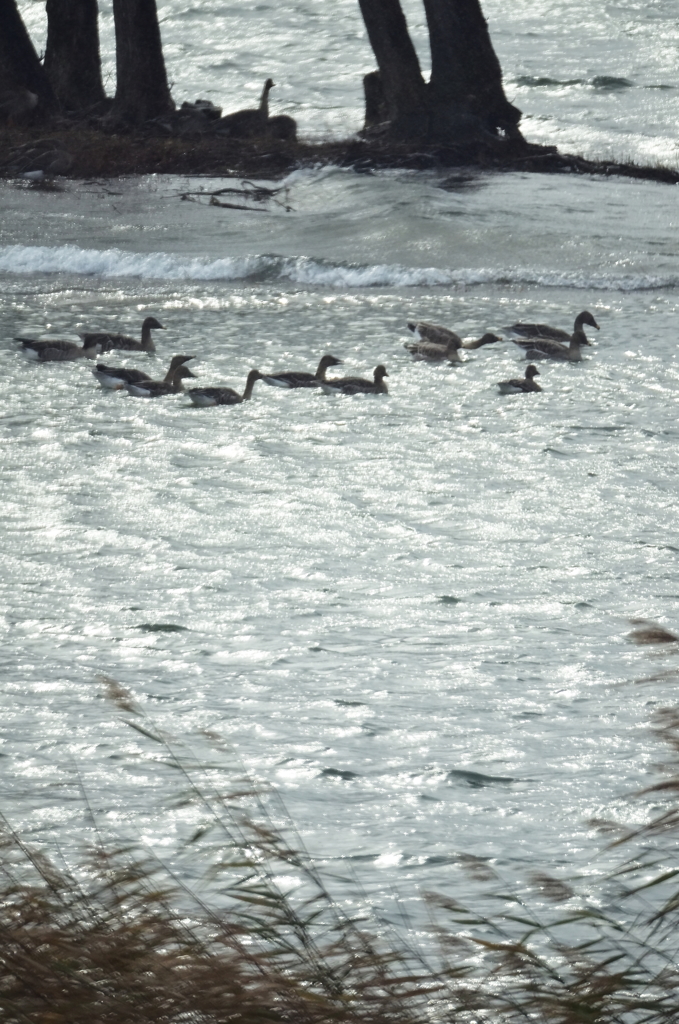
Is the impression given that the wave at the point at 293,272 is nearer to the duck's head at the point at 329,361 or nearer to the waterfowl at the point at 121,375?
the duck's head at the point at 329,361

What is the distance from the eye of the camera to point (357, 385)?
47.8 ft

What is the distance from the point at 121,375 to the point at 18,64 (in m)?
23.9

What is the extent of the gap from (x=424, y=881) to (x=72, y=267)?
19.0 meters

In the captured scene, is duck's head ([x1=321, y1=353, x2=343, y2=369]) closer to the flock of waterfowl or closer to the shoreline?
the flock of waterfowl

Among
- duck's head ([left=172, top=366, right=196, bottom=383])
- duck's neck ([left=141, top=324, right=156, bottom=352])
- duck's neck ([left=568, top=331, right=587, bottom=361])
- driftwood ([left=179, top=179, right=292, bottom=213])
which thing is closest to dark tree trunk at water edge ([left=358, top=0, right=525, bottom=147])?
driftwood ([left=179, top=179, right=292, bottom=213])

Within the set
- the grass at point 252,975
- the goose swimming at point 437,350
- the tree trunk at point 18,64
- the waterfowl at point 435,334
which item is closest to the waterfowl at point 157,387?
the goose swimming at point 437,350

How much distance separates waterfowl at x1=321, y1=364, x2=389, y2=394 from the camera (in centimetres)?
1451

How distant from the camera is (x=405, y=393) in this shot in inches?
587

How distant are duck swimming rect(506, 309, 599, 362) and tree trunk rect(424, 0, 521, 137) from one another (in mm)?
14370

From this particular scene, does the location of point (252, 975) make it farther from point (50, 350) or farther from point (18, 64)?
point (18, 64)

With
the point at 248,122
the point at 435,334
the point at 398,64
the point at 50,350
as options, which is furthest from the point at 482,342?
the point at 248,122

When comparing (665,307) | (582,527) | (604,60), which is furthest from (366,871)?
(604,60)

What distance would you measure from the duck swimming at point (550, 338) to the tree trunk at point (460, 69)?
14370mm

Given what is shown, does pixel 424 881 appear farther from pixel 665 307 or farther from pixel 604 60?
pixel 604 60
